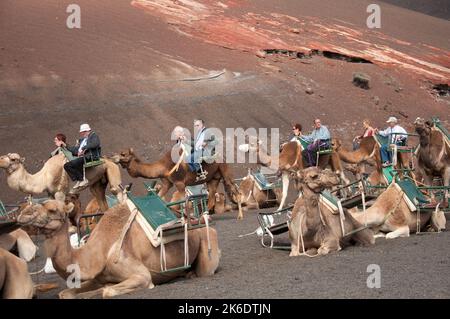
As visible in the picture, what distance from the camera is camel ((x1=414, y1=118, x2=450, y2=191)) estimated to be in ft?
47.2

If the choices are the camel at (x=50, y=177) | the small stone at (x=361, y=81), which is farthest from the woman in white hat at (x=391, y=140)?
the small stone at (x=361, y=81)

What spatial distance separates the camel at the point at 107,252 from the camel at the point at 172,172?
770cm

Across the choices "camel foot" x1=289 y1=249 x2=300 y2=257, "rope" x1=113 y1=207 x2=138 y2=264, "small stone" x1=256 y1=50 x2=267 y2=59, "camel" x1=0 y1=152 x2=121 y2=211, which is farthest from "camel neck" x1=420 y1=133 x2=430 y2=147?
"small stone" x1=256 y1=50 x2=267 y2=59

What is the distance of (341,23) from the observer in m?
57.5

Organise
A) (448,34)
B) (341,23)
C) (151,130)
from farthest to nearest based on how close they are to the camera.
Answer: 1. (448,34)
2. (341,23)
3. (151,130)

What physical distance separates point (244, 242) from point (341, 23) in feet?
156

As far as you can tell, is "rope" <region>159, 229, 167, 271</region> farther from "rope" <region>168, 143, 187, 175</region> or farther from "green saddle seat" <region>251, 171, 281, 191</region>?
"green saddle seat" <region>251, 171, 281, 191</region>

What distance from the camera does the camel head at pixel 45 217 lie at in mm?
6988

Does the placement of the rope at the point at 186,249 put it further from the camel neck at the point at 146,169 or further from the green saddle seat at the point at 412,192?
the camel neck at the point at 146,169

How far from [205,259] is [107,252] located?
1.37 meters

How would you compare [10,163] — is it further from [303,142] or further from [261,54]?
[261,54]

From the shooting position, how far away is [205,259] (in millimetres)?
8570

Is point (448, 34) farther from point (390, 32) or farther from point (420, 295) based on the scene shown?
point (420, 295)
